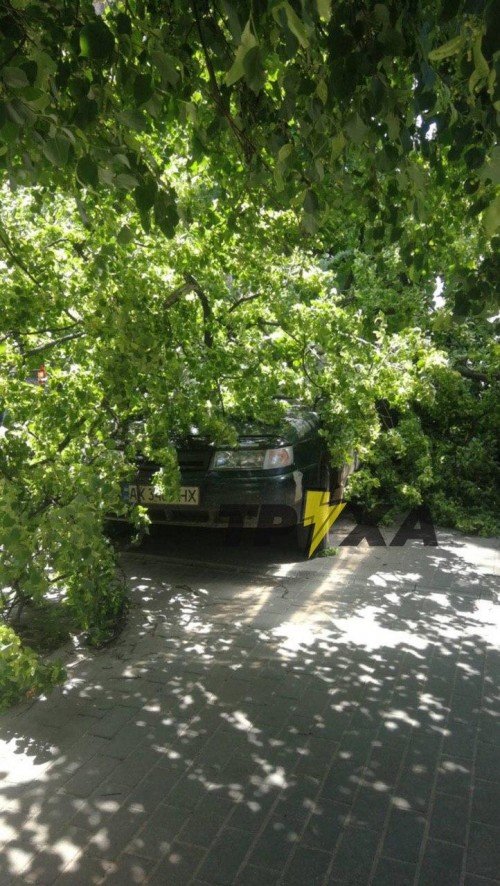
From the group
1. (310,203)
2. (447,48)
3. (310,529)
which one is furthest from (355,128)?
(310,529)

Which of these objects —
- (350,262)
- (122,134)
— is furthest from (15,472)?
(350,262)

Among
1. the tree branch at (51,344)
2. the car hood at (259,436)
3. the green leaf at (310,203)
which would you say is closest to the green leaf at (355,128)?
the green leaf at (310,203)

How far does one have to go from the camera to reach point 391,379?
25.3 ft

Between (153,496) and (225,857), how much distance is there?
383cm

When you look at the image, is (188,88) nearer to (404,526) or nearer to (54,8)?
(54,8)

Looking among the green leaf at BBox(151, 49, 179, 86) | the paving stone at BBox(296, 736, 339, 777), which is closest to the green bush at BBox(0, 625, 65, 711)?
the paving stone at BBox(296, 736, 339, 777)

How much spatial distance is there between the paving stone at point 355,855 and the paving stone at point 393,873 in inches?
1.5

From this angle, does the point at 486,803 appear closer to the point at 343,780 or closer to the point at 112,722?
the point at 343,780

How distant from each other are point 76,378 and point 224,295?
1.51 meters

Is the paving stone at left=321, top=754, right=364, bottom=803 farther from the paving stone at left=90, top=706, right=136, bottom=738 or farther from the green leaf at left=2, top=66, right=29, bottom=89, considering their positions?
the green leaf at left=2, top=66, right=29, bottom=89

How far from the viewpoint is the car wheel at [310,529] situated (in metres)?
7.54

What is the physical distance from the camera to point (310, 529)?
7594 millimetres

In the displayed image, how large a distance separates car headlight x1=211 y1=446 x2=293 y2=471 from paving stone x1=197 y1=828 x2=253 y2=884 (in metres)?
3.68

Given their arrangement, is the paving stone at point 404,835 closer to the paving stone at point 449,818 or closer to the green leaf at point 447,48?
the paving stone at point 449,818
